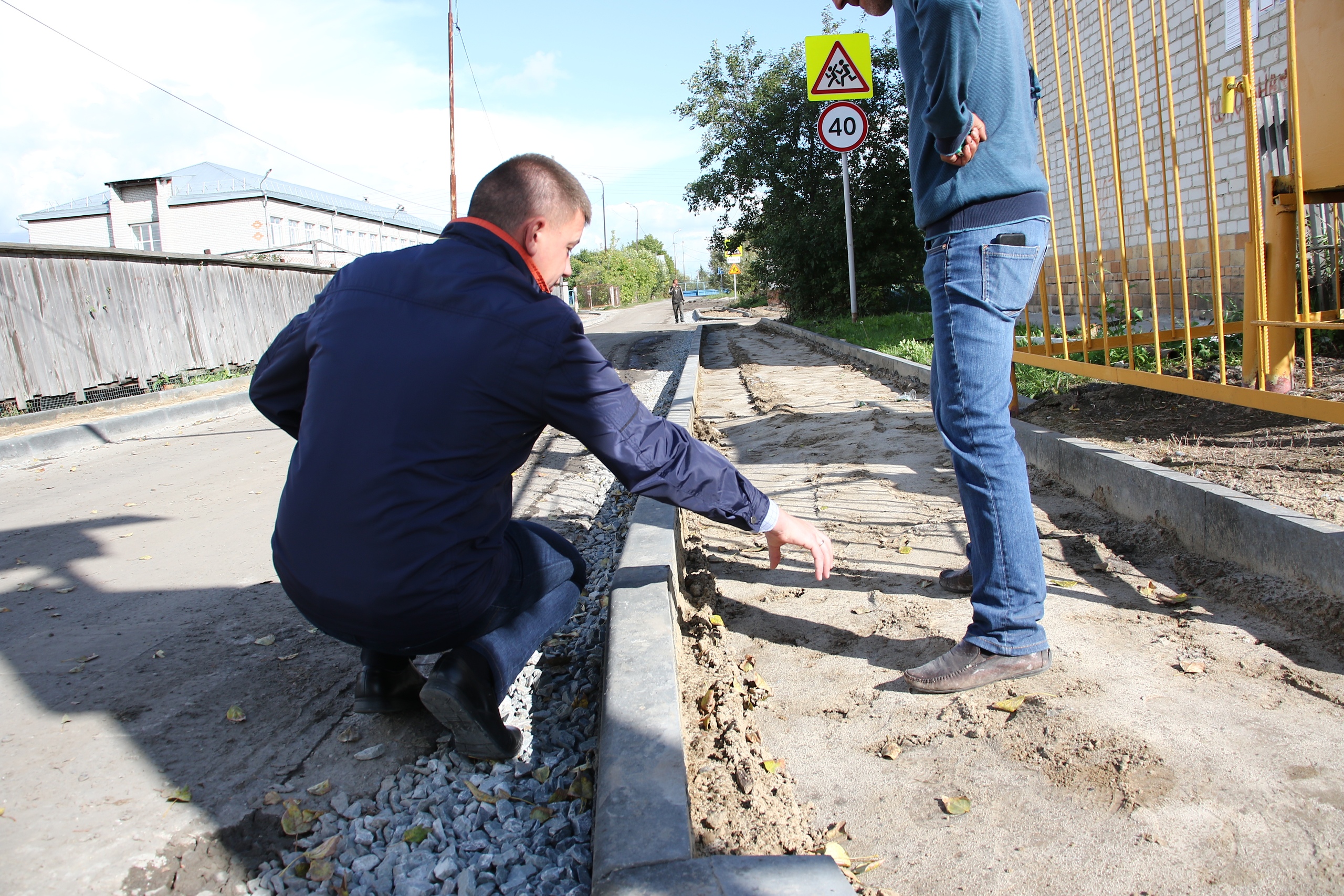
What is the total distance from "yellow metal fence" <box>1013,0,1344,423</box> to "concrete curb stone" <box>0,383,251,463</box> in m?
6.74

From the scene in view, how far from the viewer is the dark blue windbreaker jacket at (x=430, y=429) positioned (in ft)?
5.85

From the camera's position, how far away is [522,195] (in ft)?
6.84

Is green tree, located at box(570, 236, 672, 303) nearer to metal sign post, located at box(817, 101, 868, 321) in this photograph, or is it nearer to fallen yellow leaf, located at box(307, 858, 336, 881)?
metal sign post, located at box(817, 101, 868, 321)

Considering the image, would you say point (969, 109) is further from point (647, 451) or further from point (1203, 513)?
point (1203, 513)

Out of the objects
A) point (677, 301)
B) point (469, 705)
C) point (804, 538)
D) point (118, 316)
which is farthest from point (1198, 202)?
point (677, 301)

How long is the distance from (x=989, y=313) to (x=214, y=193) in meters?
50.6

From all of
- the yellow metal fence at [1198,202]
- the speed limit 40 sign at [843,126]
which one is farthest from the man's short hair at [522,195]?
the speed limit 40 sign at [843,126]

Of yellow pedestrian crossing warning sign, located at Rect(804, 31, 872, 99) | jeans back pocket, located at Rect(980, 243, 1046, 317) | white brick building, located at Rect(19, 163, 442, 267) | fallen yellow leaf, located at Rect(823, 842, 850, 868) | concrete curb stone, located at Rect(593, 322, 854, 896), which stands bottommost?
fallen yellow leaf, located at Rect(823, 842, 850, 868)

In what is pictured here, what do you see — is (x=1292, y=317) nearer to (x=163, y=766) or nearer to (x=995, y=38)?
(x=995, y=38)

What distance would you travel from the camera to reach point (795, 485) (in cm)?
462

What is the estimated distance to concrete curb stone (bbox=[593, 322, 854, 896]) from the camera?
1396 mm

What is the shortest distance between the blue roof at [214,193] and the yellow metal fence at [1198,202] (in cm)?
4372

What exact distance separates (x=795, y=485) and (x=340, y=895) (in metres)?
3.31

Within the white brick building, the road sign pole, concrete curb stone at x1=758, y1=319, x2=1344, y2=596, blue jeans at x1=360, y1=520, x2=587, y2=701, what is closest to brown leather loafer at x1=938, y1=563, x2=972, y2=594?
concrete curb stone at x1=758, y1=319, x2=1344, y2=596
